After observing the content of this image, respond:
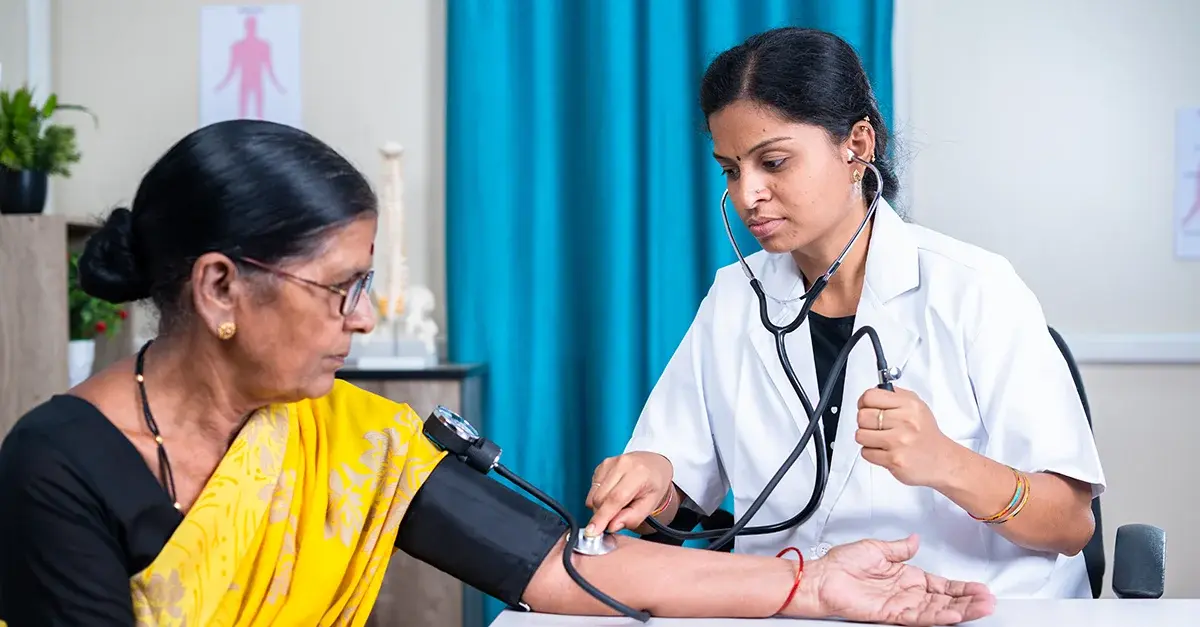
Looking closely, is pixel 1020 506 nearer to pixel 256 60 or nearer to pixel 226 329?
pixel 226 329

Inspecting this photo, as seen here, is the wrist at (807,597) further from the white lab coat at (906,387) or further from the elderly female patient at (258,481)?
the white lab coat at (906,387)

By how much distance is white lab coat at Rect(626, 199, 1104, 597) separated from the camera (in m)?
1.30

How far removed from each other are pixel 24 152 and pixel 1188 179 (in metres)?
2.64

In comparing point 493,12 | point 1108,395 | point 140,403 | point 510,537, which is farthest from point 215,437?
point 1108,395

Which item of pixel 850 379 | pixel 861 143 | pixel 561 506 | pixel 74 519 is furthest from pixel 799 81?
pixel 74 519

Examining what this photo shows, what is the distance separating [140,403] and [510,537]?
0.41 meters

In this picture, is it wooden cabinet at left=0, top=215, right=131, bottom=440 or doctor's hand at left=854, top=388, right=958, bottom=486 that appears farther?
A: wooden cabinet at left=0, top=215, right=131, bottom=440

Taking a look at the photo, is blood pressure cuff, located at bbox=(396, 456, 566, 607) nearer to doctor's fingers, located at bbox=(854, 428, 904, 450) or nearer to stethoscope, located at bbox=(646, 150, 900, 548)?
stethoscope, located at bbox=(646, 150, 900, 548)

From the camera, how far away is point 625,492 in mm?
1248

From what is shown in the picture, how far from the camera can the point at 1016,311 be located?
1.35 metres

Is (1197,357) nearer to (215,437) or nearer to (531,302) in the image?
(531,302)

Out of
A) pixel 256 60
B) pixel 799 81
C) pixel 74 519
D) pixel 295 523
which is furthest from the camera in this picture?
pixel 256 60

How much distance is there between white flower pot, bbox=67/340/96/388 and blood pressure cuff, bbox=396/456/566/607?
1.49 m

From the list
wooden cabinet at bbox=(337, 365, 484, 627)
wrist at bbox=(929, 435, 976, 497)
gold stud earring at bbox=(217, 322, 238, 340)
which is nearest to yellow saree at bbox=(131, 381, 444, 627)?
gold stud earring at bbox=(217, 322, 238, 340)
